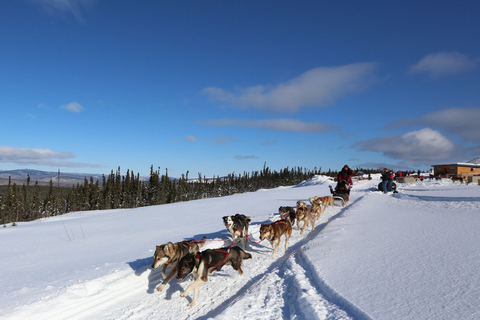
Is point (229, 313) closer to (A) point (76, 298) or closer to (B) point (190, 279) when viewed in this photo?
(B) point (190, 279)

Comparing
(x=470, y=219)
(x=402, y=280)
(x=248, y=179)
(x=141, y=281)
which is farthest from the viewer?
(x=248, y=179)

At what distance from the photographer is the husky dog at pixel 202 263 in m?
3.96

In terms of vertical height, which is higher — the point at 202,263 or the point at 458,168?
the point at 458,168

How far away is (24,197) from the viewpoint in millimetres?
77562

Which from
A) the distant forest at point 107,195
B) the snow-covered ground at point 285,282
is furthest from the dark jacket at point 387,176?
the distant forest at point 107,195

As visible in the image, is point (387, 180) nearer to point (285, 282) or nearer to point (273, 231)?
point (273, 231)

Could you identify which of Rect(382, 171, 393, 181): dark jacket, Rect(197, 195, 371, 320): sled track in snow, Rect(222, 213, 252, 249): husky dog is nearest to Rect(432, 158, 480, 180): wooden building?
Rect(382, 171, 393, 181): dark jacket

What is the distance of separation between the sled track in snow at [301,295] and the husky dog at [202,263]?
16.8 inches

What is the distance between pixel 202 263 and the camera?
13.5 feet

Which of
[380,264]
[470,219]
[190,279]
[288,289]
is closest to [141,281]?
[190,279]

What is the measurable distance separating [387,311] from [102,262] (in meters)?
5.08

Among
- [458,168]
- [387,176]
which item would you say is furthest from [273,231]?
[458,168]

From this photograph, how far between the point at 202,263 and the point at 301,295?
152cm

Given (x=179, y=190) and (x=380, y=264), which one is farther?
(x=179, y=190)
